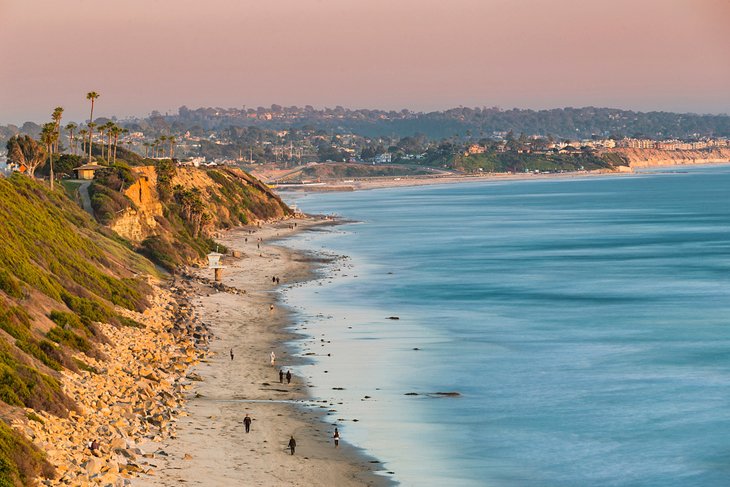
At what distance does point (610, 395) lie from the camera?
48125mm

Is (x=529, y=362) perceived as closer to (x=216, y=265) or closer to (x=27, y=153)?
(x=216, y=265)

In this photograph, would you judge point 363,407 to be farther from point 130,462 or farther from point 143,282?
point 143,282

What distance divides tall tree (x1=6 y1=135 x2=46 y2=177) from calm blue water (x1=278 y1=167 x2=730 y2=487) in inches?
1073

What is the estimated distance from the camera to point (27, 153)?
11288 cm

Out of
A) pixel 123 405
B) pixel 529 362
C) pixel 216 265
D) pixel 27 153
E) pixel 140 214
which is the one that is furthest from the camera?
pixel 27 153

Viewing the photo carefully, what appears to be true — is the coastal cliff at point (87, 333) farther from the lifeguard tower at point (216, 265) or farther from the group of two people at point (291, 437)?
the lifeguard tower at point (216, 265)

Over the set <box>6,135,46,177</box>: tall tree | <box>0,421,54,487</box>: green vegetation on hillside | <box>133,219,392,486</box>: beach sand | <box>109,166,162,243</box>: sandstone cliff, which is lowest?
<box>133,219,392,486</box>: beach sand

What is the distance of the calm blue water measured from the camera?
3853cm

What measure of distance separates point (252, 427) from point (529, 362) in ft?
64.9

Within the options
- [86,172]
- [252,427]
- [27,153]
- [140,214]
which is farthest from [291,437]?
[27,153]

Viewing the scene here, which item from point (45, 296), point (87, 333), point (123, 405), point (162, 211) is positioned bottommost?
point (123, 405)

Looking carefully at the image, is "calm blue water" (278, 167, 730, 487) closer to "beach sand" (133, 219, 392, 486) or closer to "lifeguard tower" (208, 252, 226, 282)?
"beach sand" (133, 219, 392, 486)

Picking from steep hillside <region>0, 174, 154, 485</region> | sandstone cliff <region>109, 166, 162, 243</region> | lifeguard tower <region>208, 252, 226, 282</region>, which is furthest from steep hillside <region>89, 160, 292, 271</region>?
steep hillside <region>0, 174, 154, 485</region>

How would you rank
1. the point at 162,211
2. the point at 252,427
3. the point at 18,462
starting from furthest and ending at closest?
the point at 162,211 → the point at 252,427 → the point at 18,462
